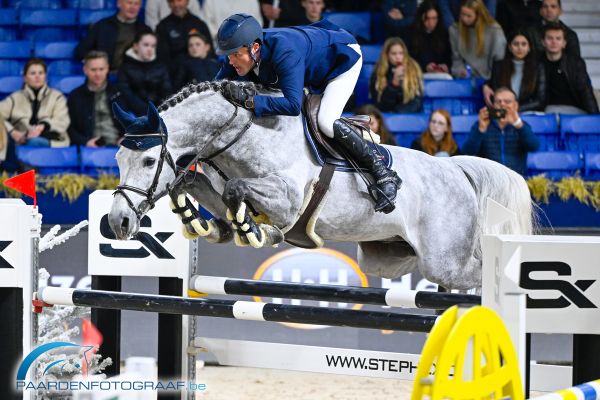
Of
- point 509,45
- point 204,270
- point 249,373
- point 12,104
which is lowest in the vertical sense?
point 249,373

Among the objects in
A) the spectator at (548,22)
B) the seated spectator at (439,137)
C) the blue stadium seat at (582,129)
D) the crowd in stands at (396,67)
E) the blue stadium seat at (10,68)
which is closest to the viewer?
the seated spectator at (439,137)

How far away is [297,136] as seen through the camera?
4145 millimetres

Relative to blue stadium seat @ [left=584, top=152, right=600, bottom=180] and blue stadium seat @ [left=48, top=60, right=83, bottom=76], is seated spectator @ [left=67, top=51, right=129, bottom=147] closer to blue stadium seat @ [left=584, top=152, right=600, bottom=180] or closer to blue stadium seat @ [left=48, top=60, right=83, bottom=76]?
blue stadium seat @ [left=48, top=60, right=83, bottom=76]

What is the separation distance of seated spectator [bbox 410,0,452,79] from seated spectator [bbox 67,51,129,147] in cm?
217

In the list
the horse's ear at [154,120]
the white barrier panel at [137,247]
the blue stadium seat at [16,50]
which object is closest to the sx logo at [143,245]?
the white barrier panel at [137,247]

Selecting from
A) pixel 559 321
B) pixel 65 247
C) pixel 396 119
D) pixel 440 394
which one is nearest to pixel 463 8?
pixel 396 119

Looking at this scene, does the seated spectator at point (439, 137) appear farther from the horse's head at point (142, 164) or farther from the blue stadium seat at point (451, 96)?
the horse's head at point (142, 164)

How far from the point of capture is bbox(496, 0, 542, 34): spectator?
7.97 metres

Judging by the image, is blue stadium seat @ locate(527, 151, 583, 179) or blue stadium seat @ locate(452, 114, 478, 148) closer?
blue stadium seat @ locate(527, 151, 583, 179)

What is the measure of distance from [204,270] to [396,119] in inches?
74.0

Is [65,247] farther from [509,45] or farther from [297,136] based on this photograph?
[509,45]

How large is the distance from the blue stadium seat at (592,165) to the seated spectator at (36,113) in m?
3.54

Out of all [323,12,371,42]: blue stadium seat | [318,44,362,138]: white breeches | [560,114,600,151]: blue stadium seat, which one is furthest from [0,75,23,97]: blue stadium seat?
[318,44,362,138]: white breeches

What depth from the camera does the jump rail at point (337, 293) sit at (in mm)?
3367
